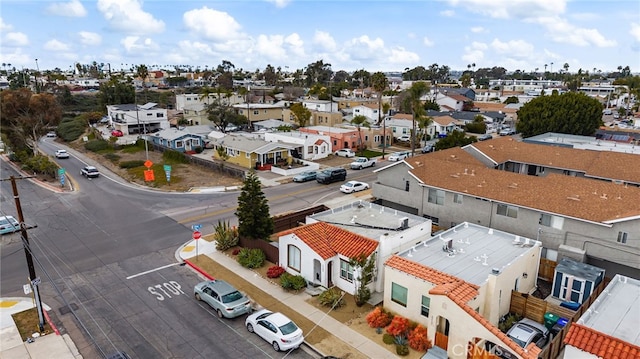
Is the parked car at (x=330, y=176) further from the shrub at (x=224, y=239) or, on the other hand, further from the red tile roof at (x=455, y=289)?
the red tile roof at (x=455, y=289)

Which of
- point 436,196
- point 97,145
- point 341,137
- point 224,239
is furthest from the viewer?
point 97,145

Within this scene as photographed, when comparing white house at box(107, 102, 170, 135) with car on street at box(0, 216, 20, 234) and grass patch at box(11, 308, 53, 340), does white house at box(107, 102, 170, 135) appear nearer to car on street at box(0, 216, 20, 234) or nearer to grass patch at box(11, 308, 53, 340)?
car on street at box(0, 216, 20, 234)

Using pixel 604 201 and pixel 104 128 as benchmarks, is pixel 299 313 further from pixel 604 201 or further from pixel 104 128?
pixel 104 128

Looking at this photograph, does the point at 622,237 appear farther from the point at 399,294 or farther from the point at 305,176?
the point at 305,176

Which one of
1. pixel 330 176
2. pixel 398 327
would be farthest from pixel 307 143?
pixel 398 327

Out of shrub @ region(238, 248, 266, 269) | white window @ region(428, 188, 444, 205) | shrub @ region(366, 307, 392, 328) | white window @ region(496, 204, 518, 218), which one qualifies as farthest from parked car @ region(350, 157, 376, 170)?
shrub @ region(366, 307, 392, 328)

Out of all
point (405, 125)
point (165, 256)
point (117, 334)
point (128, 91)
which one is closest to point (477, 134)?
point (405, 125)
